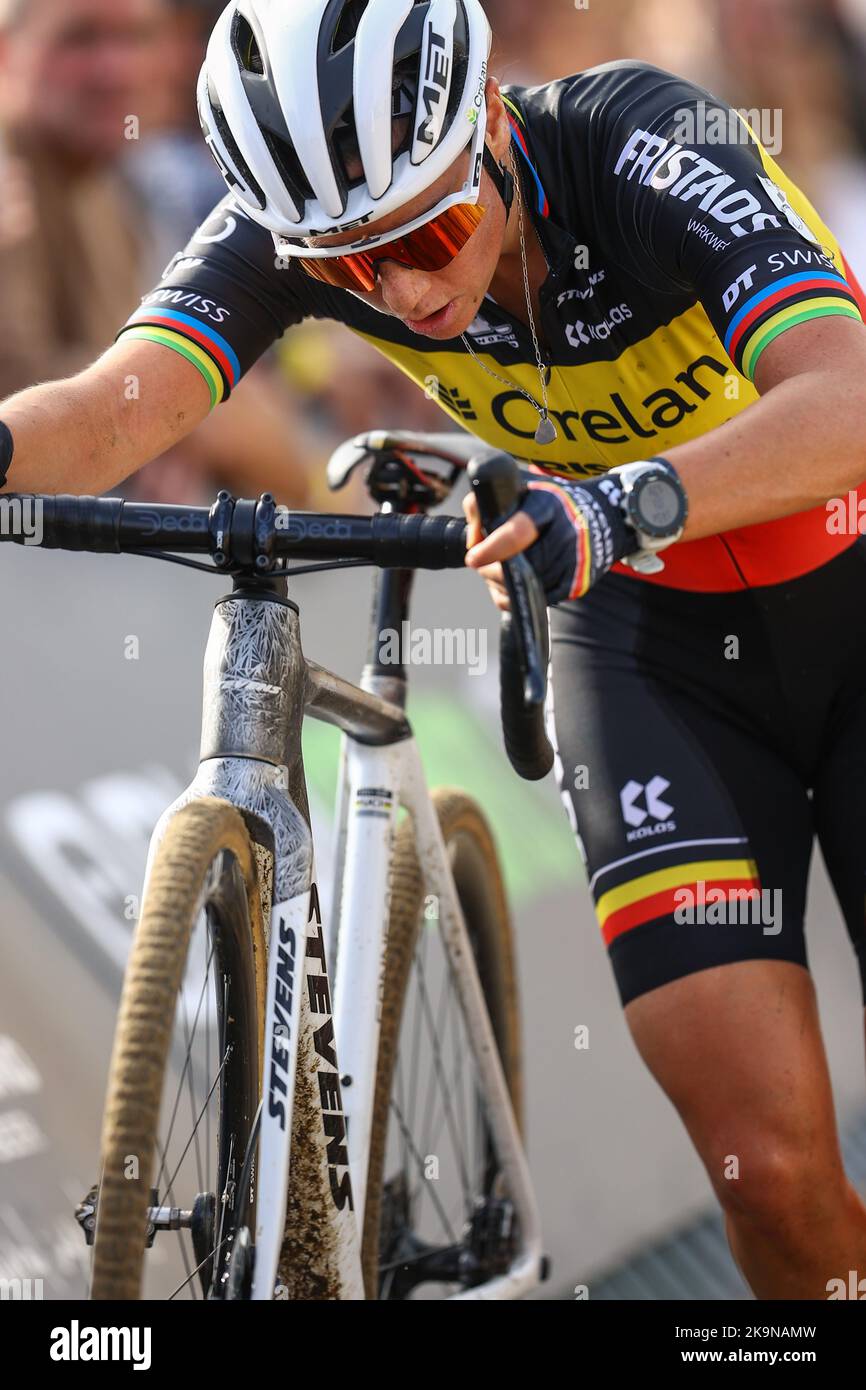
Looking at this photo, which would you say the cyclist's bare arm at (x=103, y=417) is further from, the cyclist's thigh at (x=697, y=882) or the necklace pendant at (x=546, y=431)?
the cyclist's thigh at (x=697, y=882)

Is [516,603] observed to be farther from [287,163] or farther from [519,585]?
[287,163]

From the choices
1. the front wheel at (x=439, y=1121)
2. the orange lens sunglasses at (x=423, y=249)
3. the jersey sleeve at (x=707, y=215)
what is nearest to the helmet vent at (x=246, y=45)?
the orange lens sunglasses at (x=423, y=249)

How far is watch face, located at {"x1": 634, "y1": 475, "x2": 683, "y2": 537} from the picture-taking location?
1.78 m

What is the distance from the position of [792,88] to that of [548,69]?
168 centimetres

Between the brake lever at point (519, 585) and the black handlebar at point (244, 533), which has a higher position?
the black handlebar at point (244, 533)

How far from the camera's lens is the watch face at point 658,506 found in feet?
5.85

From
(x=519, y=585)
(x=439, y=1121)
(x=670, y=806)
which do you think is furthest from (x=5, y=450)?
(x=439, y=1121)

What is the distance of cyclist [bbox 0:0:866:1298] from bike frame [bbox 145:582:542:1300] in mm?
346

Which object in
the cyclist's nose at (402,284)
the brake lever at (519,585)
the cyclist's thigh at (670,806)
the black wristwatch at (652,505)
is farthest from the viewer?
the cyclist's thigh at (670,806)

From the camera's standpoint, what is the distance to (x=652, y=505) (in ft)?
5.86

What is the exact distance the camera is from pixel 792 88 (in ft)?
23.4

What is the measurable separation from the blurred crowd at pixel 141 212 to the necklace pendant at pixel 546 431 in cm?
235

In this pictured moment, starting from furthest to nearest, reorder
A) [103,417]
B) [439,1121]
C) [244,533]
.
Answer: [439,1121], [103,417], [244,533]
